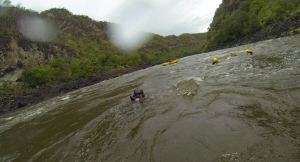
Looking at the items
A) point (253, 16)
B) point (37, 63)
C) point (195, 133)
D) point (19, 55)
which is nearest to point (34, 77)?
point (19, 55)

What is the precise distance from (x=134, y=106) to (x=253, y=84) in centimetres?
498

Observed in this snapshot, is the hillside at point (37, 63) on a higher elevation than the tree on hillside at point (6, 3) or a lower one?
lower

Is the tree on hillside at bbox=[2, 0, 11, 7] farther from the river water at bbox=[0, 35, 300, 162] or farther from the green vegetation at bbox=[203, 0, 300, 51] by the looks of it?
the green vegetation at bbox=[203, 0, 300, 51]

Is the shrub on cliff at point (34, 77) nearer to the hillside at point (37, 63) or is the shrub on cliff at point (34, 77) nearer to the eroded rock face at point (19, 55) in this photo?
the hillside at point (37, 63)

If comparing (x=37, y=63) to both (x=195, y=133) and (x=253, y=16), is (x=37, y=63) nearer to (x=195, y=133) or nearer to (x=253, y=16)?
(x=195, y=133)

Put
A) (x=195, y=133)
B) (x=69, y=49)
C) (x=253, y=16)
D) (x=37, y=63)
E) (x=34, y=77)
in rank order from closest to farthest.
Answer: (x=195, y=133)
(x=34, y=77)
(x=37, y=63)
(x=253, y=16)
(x=69, y=49)

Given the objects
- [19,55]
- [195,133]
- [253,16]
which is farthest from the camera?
[253,16]

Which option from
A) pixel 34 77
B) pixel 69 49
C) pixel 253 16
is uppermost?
pixel 69 49

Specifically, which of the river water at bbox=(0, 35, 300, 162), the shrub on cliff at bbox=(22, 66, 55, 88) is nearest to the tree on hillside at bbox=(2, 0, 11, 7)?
the shrub on cliff at bbox=(22, 66, 55, 88)

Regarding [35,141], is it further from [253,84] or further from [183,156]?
[253,84]

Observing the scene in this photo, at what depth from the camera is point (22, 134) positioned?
6.10 metres

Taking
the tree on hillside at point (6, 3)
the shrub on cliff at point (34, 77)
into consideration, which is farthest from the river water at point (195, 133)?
the tree on hillside at point (6, 3)

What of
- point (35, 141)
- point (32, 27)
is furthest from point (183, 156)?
point (32, 27)

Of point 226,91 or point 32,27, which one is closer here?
point 226,91
